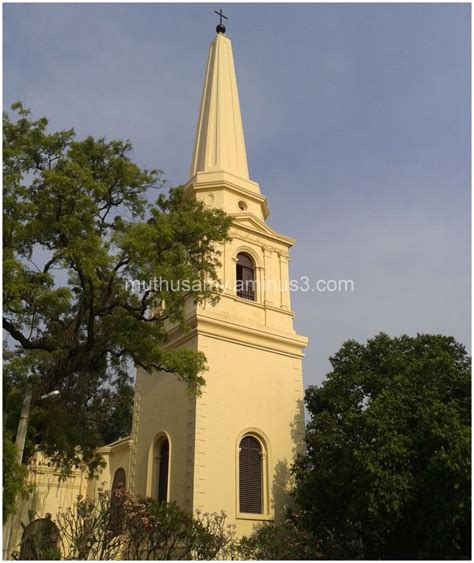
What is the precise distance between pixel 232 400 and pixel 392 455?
579cm

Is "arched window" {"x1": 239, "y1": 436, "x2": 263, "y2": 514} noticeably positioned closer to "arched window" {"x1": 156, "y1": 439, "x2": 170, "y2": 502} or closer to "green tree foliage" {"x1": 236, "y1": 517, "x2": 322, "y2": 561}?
"green tree foliage" {"x1": 236, "y1": 517, "x2": 322, "y2": 561}

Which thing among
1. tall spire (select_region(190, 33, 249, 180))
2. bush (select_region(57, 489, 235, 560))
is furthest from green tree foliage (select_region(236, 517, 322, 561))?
tall spire (select_region(190, 33, 249, 180))

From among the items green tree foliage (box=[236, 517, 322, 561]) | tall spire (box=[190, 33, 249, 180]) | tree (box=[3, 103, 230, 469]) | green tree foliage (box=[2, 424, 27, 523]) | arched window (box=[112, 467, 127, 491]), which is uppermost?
tall spire (box=[190, 33, 249, 180])

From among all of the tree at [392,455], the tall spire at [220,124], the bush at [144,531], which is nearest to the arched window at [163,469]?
the bush at [144,531]

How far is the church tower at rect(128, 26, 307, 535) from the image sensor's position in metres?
18.7

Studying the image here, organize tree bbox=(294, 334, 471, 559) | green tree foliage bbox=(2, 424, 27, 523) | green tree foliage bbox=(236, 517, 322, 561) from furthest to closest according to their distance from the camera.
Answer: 1. green tree foliage bbox=(236, 517, 322, 561)
2. tree bbox=(294, 334, 471, 559)
3. green tree foliage bbox=(2, 424, 27, 523)

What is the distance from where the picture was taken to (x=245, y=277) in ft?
76.4

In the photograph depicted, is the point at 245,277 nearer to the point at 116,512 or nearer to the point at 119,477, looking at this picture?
the point at 119,477

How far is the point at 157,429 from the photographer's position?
68.8ft

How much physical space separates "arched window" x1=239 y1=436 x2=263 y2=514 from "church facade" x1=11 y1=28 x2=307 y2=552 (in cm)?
3

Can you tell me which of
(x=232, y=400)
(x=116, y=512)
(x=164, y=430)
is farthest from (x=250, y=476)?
(x=116, y=512)

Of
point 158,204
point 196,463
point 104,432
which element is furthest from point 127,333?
point 104,432

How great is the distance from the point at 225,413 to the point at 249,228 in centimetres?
765

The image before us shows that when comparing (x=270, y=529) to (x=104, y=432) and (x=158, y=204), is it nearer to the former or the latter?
(x=158, y=204)
